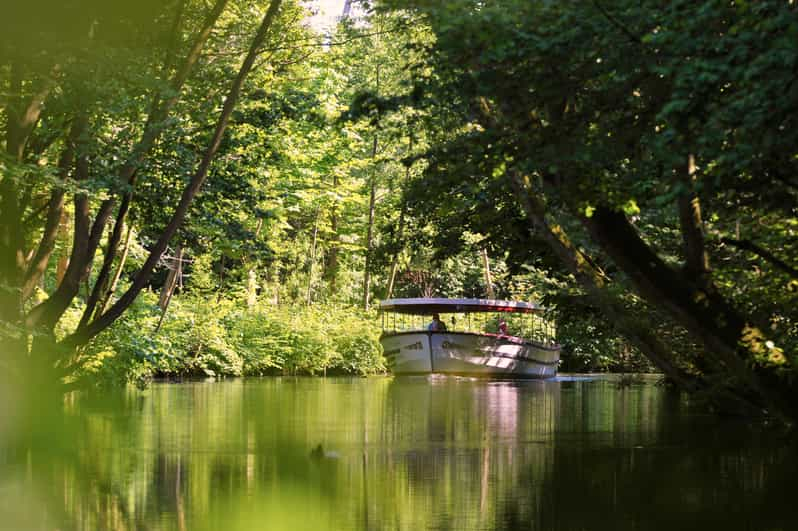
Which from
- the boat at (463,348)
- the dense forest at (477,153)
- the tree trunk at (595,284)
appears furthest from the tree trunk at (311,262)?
the tree trunk at (595,284)

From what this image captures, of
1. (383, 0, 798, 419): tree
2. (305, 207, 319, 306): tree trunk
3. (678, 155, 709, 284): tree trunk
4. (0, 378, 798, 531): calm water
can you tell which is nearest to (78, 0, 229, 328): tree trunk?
(0, 378, 798, 531): calm water

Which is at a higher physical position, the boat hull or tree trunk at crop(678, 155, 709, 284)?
tree trunk at crop(678, 155, 709, 284)

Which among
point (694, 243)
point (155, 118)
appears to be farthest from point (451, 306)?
point (694, 243)

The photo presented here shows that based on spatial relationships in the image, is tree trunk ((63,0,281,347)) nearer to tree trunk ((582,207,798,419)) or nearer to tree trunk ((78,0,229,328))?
tree trunk ((78,0,229,328))

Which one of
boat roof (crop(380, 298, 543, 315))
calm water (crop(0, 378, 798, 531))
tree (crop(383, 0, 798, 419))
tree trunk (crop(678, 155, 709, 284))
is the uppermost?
tree (crop(383, 0, 798, 419))

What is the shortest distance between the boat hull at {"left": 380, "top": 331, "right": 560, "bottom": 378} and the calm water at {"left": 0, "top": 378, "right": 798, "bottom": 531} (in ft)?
64.9

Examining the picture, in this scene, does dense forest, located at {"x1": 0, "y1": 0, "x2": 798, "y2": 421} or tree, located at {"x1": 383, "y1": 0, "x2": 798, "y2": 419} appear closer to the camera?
tree, located at {"x1": 383, "y1": 0, "x2": 798, "y2": 419}

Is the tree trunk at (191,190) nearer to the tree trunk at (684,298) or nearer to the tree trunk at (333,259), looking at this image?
the tree trunk at (684,298)

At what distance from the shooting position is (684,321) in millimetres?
13062

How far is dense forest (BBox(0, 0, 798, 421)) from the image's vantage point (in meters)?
10.3

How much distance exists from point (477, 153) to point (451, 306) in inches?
1430

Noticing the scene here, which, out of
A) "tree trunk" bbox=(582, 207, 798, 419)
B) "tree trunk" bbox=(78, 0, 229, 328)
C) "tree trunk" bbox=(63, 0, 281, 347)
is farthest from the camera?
"tree trunk" bbox=(63, 0, 281, 347)

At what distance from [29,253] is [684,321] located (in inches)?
507

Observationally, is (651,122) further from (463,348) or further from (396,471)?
(463,348)
